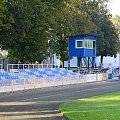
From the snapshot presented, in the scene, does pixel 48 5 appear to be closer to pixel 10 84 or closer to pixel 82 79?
pixel 82 79

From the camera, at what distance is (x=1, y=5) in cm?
3681

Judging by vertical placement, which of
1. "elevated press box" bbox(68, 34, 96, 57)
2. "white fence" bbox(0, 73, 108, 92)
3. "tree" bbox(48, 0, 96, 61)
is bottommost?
"white fence" bbox(0, 73, 108, 92)

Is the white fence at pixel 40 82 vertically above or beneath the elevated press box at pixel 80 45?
beneath

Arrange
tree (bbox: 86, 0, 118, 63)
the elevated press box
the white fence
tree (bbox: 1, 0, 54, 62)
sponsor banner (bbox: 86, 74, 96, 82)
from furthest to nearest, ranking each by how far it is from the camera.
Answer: tree (bbox: 86, 0, 118, 63), the elevated press box, sponsor banner (bbox: 86, 74, 96, 82), tree (bbox: 1, 0, 54, 62), the white fence

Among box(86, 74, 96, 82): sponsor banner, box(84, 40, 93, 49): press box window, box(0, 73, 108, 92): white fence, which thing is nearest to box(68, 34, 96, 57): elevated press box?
box(84, 40, 93, 49): press box window

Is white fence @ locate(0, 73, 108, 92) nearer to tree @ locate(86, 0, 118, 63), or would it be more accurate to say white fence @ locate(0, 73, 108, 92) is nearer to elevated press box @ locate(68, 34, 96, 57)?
elevated press box @ locate(68, 34, 96, 57)

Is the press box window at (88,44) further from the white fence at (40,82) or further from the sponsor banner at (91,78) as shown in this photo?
the sponsor banner at (91,78)

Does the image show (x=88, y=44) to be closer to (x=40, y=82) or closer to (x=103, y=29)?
(x=103, y=29)

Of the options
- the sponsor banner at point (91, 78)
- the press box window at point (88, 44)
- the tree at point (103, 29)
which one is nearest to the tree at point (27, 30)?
the sponsor banner at point (91, 78)

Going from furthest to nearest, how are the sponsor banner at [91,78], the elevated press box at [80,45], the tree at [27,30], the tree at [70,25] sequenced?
1. the tree at [70,25]
2. the elevated press box at [80,45]
3. the sponsor banner at [91,78]
4. the tree at [27,30]

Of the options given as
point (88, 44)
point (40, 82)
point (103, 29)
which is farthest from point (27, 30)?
point (103, 29)

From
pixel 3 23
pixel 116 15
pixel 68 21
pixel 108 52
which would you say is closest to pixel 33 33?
pixel 3 23

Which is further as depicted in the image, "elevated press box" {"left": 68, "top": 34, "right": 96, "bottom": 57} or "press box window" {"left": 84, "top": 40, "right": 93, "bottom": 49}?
"press box window" {"left": 84, "top": 40, "right": 93, "bottom": 49}

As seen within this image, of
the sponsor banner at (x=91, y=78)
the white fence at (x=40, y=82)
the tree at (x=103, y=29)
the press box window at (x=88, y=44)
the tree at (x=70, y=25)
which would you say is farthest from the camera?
the tree at (x=103, y=29)
